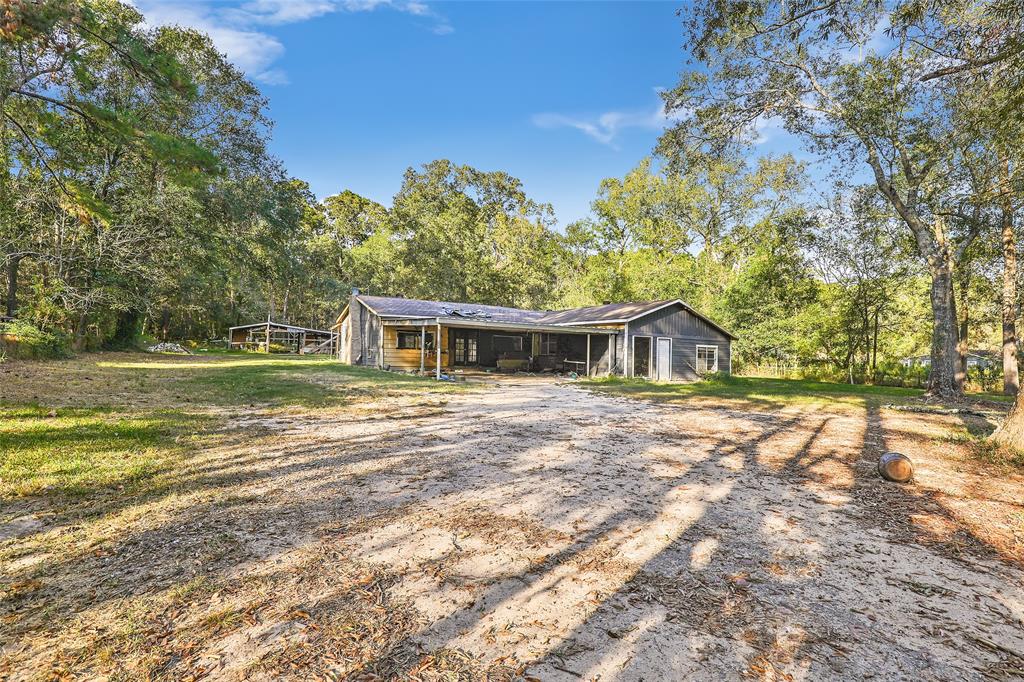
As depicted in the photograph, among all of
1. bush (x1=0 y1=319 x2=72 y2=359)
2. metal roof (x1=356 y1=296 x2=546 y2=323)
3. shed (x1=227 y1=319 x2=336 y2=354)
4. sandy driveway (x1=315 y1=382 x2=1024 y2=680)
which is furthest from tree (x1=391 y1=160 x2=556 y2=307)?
sandy driveway (x1=315 y1=382 x2=1024 y2=680)

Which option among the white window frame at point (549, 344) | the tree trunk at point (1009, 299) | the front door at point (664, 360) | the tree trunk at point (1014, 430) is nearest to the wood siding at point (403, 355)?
the white window frame at point (549, 344)

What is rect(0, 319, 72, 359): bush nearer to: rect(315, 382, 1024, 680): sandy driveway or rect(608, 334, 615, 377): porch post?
rect(315, 382, 1024, 680): sandy driveway

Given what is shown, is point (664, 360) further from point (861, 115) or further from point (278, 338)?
point (278, 338)

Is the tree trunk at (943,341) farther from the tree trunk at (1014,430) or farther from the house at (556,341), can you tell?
the tree trunk at (1014,430)

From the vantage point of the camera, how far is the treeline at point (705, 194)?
30.7ft

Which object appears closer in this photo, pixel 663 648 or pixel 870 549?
Answer: pixel 663 648

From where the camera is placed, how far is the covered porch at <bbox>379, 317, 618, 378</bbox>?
2098cm

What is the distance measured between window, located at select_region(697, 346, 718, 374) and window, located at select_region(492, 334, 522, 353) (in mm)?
8743

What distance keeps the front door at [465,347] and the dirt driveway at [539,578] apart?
56.3 ft

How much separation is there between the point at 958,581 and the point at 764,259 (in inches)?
1032

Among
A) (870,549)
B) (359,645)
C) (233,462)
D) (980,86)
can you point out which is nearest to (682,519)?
(870,549)

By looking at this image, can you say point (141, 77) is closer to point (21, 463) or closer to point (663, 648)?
point (21, 463)

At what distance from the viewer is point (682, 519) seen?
3.89 metres

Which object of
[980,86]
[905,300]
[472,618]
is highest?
[980,86]
